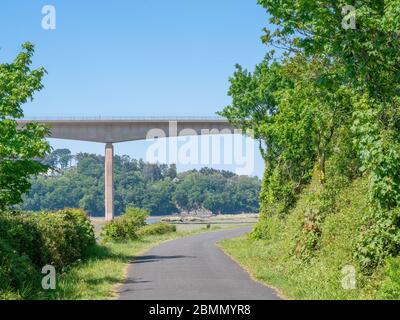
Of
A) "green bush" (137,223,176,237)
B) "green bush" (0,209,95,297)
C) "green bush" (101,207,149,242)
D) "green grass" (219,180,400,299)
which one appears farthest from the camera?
"green bush" (137,223,176,237)

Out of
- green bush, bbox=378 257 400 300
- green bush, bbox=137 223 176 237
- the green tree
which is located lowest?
green bush, bbox=137 223 176 237

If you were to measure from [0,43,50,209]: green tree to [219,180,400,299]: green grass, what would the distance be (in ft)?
28.4

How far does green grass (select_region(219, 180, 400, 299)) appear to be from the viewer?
54.1 ft

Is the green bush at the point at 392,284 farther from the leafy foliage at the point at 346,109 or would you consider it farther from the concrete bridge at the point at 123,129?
the concrete bridge at the point at 123,129

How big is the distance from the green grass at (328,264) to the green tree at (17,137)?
865 centimetres

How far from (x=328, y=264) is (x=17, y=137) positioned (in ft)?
34.9

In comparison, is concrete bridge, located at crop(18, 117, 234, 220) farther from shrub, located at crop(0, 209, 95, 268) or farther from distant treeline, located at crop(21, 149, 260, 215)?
distant treeline, located at crop(21, 149, 260, 215)

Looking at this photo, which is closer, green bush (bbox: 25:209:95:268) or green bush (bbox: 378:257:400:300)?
green bush (bbox: 378:257:400:300)

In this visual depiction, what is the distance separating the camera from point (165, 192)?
187 metres

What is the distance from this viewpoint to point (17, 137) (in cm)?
2039

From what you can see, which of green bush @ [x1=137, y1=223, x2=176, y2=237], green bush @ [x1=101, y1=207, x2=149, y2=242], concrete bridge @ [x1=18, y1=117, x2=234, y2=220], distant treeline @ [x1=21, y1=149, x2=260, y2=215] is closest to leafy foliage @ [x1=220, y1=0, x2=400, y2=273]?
green bush @ [x1=101, y1=207, x2=149, y2=242]
